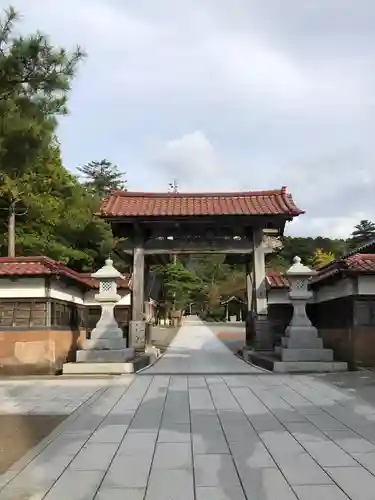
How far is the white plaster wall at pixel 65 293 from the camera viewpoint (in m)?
15.8

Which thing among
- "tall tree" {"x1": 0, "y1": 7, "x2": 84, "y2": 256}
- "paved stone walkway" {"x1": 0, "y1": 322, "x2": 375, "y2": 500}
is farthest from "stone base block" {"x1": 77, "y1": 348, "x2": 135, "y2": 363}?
"tall tree" {"x1": 0, "y1": 7, "x2": 84, "y2": 256}

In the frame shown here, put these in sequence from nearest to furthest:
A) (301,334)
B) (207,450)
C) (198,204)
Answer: (207,450), (301,334), (198,204)

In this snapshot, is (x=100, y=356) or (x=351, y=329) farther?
(x=100, y=356)

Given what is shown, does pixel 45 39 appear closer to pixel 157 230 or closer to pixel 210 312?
pixel 157 230

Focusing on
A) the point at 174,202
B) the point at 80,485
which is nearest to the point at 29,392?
the point at 80,485

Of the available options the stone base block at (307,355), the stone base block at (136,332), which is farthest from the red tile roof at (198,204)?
the stone base block at (307,355)

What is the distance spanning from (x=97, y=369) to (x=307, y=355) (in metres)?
5.89

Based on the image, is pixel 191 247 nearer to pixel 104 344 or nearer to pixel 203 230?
pixel 203 230

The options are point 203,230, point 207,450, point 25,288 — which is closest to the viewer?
point 207,450

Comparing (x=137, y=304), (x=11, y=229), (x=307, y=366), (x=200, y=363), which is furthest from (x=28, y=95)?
(x=11, y=229)

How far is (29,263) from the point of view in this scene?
15266 mm

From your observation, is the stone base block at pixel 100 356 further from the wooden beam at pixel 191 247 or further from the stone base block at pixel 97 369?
the wooden beam at pixel 191 247

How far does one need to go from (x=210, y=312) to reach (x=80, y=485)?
62712mm

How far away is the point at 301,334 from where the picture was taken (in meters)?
15.0
